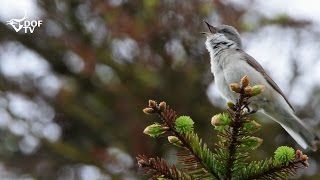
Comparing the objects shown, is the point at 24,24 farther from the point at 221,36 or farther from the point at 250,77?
the point at 250,77

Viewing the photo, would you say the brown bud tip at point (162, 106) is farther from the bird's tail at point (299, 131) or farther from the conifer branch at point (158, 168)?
the bird's tail at point (299, 131)

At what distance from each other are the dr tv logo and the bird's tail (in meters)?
3.48

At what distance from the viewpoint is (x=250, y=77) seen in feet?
11.9

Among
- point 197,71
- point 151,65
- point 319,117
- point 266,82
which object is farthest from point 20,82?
point 266,82

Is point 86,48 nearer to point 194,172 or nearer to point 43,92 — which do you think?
point 43,92

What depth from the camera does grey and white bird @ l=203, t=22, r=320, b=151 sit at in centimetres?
325

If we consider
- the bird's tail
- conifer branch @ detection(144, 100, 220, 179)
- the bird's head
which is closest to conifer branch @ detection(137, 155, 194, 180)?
conifer branch @ detection(144, 100, 220, 179)

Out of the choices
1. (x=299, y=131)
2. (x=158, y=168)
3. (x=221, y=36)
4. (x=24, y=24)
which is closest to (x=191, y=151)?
(x=158, y=168)

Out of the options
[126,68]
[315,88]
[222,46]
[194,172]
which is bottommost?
[194,172]

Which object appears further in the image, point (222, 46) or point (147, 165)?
point (222, 46)

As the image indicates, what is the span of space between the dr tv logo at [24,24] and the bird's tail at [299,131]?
348 cm

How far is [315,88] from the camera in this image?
664 cm

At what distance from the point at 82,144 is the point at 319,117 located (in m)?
2.60

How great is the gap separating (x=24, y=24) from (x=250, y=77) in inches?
138
